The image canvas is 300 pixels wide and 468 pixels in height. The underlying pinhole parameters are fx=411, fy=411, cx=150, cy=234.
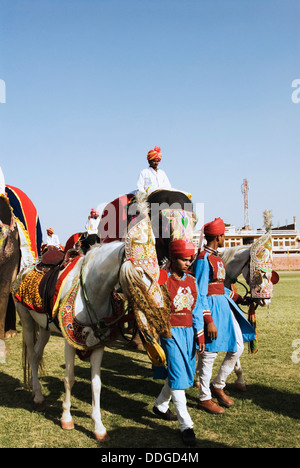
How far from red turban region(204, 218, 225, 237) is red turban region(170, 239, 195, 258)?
0.89 meters

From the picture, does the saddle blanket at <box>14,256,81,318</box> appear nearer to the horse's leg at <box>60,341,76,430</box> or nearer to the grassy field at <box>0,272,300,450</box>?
the horse's leg at <box>60,341,76,430</box>

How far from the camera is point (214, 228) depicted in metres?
4.94

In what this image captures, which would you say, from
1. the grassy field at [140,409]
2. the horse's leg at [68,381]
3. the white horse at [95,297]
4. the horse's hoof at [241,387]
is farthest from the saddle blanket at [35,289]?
the horse's hoof at [241,387]

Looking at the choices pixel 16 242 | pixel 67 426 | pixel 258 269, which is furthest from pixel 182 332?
pixel 16 242

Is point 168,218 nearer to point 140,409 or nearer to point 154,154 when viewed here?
point 154,154

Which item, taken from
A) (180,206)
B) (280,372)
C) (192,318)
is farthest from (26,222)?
(280,372)

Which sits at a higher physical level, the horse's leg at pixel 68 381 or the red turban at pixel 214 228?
the red turban at pixel 214 228

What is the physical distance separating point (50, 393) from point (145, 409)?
1.39 m

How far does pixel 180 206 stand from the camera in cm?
475

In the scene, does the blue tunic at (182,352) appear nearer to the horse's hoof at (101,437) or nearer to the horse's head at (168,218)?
the horse's head at (168,218)

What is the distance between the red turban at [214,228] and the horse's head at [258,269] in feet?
3.69

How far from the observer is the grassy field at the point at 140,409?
3990 millimetres

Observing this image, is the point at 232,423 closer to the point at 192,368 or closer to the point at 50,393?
the point at 192,368

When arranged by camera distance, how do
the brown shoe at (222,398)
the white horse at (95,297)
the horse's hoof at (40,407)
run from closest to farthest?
1. the white horse at (95,297)
2. the horse's hoof at (40,407)
3. the brown shoe at (222,398)
